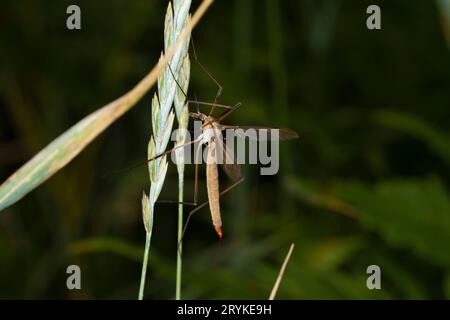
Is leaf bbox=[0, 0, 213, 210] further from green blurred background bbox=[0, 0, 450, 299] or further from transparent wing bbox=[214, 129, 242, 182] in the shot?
green blurred background bbox=[0, 0, 450, 299]

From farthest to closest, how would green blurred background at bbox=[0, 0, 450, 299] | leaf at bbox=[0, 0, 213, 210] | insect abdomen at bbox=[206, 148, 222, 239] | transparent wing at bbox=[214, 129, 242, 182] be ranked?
green blurred background at bbox=[0, 0, 450, 299] → transparent wing at bbox=[214, 129, 242, 182] → insect abdomen at bbox=[206, 148, 222, 239] → leaf at bbox=[0, 0, 213, 210]

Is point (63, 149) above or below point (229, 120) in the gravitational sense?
below

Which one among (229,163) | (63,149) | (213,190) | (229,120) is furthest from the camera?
(229,120)

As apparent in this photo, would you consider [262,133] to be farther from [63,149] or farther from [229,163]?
[63,149]

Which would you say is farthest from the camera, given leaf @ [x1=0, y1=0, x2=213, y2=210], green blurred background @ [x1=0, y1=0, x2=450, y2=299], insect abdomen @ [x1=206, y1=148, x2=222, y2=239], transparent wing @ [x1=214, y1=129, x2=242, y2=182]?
green blurred background @ [x1=0, y1=0, x2=450, y2=299]

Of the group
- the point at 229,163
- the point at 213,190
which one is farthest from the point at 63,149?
the point at 229,163

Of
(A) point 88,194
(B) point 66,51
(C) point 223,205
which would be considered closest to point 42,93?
(B) point 66,51

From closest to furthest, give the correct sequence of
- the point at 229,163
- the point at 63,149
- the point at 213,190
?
the point at 63,149
the point at 213,190
the point at 229,163

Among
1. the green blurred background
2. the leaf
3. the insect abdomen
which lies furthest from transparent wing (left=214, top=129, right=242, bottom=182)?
the green blurred background
